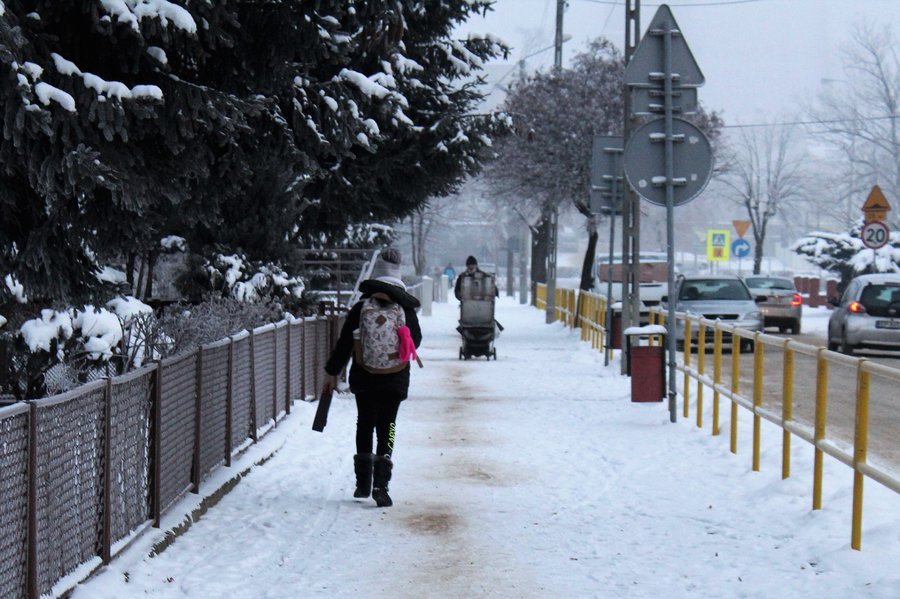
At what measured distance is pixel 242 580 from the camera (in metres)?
7.43

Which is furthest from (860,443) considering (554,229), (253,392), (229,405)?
(554,229)

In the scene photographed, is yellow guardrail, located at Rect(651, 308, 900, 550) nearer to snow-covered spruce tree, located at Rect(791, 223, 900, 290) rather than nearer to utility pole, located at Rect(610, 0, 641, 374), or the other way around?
utility pole, located at Rect(610, 0, 641, 374)

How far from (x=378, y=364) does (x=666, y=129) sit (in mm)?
5313

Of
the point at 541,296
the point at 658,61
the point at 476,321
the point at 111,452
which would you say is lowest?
the point at 541,296

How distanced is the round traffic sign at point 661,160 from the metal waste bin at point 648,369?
228cm

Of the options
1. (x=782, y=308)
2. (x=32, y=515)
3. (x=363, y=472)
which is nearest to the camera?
(x=32, y=515)

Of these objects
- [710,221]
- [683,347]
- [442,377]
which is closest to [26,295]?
[683,347]

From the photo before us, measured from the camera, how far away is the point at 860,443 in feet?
26.0

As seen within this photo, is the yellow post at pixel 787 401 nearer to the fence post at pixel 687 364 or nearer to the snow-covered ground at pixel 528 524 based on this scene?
the snow-covered ground at pixel 528 524

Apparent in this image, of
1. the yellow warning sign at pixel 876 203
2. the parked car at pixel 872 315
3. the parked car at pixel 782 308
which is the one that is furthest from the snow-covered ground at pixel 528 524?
the parked car at pixel 782 308

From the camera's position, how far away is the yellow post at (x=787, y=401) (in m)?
9.84

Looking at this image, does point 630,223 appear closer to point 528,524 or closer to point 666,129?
point 666,129

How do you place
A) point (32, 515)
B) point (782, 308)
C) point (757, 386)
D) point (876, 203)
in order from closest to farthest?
point (32, 515)
point (757, 386)
point (876, 203)
point (782, 308)

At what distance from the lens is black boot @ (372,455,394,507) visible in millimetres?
9719
